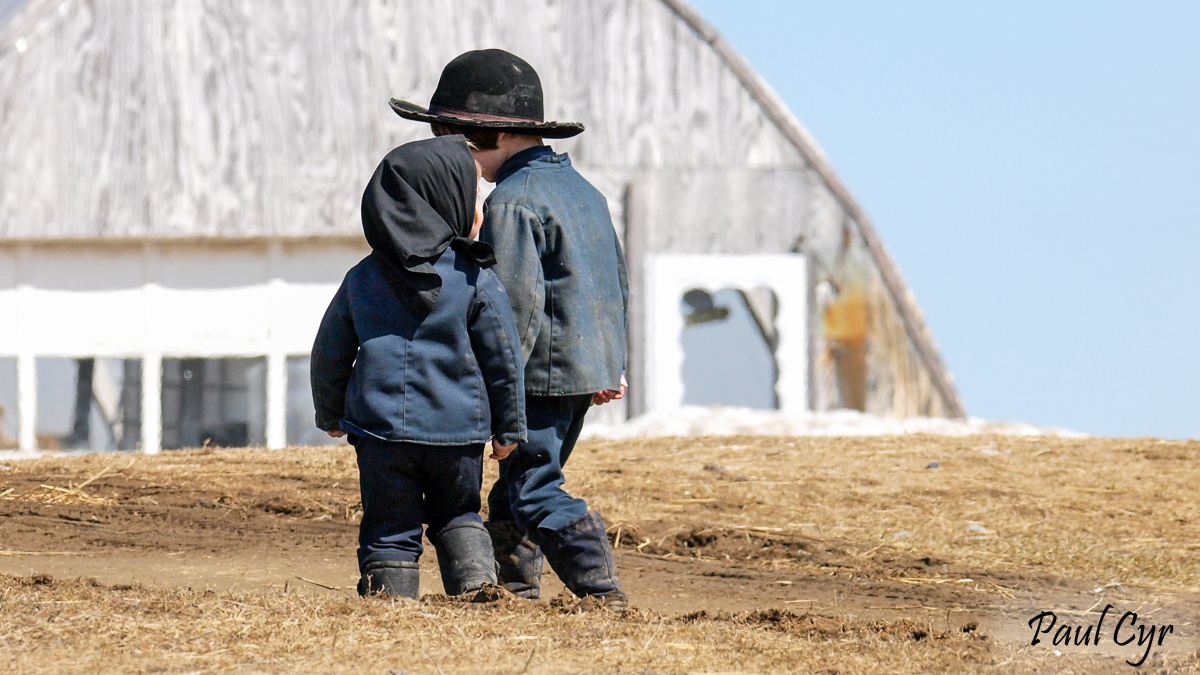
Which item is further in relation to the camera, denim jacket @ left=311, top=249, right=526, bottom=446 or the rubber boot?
the rubber boot

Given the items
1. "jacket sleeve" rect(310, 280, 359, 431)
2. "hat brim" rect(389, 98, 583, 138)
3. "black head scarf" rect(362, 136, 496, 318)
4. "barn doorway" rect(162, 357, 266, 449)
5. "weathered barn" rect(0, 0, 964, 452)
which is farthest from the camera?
"barn doorway" rect(162, 357, 266, 449)

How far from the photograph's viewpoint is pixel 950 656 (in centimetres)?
362

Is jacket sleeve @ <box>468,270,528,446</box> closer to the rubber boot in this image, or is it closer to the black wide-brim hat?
the rubber boot

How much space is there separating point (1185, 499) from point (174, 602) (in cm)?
563

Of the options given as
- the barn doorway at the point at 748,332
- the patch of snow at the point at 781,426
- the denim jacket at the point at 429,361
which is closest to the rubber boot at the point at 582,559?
the denim jacket at the point at 429,361

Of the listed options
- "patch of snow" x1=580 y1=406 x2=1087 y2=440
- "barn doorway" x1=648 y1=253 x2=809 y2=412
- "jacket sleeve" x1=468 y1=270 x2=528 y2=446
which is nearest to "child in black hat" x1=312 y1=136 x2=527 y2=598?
"jacket sleeve" x1=468 y1=270 x2=528 y2=446

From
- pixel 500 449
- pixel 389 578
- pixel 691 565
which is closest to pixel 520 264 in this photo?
pixel 500 449

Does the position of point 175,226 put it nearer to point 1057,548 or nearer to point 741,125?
point 741,125

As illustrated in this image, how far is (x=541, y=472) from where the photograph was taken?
4289 mm

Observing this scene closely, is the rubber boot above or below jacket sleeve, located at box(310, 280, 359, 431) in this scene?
below

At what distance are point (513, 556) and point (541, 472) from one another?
0.39 meters

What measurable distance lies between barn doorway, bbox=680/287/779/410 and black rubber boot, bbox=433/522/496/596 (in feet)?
25.0

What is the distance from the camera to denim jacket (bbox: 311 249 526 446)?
13.1ft

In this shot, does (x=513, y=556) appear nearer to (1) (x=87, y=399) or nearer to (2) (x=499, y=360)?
(2) (x=499, y=360)
